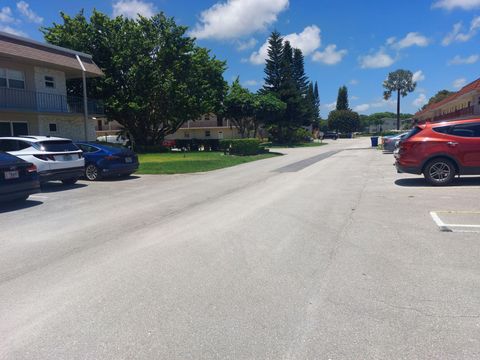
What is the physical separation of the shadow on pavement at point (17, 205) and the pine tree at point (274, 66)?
50.1 meters

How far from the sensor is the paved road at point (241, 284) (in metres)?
3.32

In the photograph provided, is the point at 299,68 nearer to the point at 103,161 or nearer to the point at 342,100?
the point at 342,100

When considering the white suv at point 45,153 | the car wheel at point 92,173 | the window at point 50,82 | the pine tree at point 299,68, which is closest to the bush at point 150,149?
the window at point 50,82

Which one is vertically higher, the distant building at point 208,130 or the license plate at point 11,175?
the distant building at point 208,130

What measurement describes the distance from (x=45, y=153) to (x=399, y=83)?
94.9 meters

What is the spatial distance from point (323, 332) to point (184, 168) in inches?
676

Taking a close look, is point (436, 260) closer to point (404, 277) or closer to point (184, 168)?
point (404, 277)

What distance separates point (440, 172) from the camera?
11516mm

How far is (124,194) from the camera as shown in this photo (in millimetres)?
12227

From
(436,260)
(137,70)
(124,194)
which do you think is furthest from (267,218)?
(137,70)

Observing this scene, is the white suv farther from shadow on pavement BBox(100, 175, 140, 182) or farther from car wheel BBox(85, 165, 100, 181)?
shadow on pavement BBox(100, 175, 140, 182)

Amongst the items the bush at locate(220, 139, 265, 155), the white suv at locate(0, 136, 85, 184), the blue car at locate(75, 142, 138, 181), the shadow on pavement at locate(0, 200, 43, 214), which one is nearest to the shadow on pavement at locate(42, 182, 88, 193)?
the white suv at locate(0, 136, 85, 184)

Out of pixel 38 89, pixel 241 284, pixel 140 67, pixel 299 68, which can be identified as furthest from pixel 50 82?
pixel 299 68

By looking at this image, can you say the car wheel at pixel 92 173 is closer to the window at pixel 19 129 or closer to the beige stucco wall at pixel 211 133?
the window at pixel 19 129
